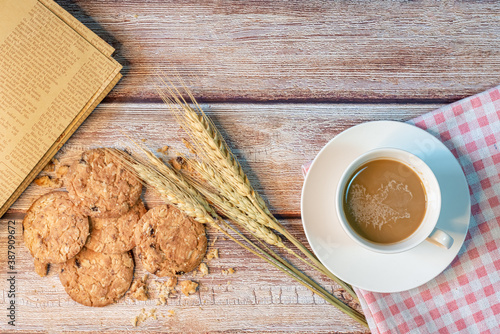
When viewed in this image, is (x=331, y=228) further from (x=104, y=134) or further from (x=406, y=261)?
(x=104, y=134)

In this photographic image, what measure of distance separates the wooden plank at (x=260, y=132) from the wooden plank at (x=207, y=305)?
158 mm

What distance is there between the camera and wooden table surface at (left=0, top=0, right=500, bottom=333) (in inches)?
55.7

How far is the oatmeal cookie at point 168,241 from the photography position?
54.7 inches

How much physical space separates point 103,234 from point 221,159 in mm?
508

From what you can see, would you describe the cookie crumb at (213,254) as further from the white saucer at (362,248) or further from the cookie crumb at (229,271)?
the white saucer at (362,248)

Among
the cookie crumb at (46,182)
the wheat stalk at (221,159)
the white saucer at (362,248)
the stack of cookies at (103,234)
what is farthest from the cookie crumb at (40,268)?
the white saucer at (362,248)

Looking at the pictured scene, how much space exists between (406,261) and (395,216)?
6.9 inches

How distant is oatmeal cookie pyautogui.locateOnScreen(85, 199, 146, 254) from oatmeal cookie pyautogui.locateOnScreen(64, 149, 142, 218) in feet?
0.10

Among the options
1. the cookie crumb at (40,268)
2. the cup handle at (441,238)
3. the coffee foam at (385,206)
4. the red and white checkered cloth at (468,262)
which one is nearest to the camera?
the cup handle at (441,238)

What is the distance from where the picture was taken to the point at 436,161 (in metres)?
1.23

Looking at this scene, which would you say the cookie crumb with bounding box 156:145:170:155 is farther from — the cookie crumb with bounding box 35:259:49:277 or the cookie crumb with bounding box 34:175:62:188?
the cookie crumb with bounding box 35:259:49:277

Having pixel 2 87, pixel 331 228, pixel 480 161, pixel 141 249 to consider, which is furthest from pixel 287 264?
pixel 2 87

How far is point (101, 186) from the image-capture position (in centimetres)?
139

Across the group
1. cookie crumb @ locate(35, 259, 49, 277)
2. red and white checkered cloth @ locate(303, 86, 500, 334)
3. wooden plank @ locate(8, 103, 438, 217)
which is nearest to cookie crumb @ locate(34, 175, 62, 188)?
wooden plank @ locate(8, 103, 438, 217)
